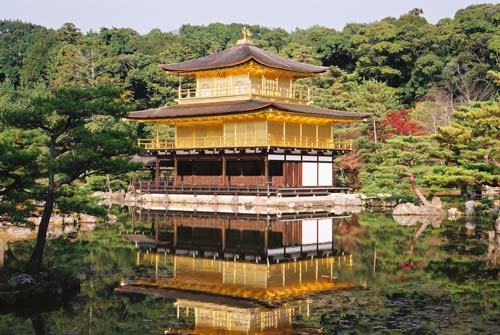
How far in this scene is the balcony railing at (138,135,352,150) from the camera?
129 ft

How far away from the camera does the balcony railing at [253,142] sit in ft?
129

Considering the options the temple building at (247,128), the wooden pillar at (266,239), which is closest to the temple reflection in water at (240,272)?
the wooden pillar at (266,239)

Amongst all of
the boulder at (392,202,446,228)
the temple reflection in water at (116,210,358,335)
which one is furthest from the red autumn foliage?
the temple reflection in water at (116,210,358,335)

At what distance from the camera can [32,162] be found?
47.3 feet

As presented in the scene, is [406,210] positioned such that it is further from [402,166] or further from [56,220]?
[56,220]

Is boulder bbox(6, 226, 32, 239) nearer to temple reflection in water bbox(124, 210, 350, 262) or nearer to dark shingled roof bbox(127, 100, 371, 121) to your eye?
temple reflection in water bbox(124, 210, 350, 262)

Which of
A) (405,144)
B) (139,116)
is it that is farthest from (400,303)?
(139,116)

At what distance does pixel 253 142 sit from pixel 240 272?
23143 mm

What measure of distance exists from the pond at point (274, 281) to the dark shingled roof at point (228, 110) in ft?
43.4

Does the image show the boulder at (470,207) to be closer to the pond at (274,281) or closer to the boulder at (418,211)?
the boulder at (418,211)

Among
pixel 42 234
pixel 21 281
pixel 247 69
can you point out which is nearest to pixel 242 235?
pixel 42 234

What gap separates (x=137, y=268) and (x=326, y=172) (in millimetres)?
26970

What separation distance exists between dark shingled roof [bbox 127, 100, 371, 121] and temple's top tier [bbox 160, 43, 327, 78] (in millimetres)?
2363

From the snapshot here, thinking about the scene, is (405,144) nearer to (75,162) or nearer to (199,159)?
(199,159)
